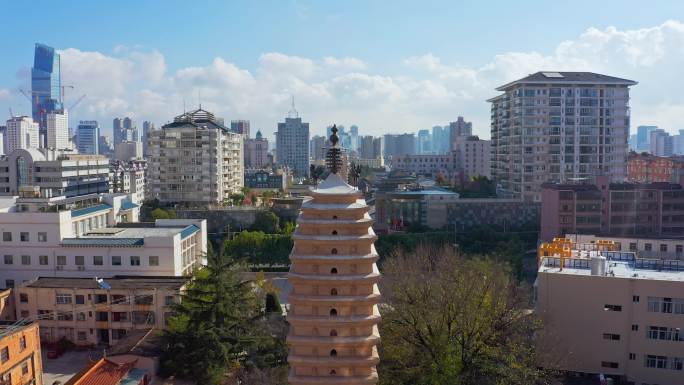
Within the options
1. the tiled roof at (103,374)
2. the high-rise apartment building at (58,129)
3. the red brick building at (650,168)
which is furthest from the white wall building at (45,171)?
the high-rise apartment building at (58,129)

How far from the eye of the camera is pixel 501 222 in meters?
45.9

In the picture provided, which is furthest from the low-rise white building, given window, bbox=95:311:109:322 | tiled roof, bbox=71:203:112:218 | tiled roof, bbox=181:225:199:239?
window, bbox=95:311:109:322

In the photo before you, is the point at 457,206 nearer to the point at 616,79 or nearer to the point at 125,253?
the point at 616,79

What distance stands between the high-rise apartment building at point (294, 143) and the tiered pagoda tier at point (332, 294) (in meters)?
114

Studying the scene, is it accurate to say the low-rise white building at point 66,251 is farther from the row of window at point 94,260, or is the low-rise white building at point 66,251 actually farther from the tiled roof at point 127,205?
the tiled roof at point 127,205

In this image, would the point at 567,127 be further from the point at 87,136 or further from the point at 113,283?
the point at 87,136

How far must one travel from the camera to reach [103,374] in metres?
18.6

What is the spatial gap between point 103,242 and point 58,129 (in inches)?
4387

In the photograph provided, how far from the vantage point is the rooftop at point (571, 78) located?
51.8 meters

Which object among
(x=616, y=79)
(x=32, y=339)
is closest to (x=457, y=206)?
(x=616, y=79)

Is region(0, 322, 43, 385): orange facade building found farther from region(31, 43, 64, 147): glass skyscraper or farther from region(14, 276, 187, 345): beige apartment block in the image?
region(31, 43, 64, 147): glass skyscraper

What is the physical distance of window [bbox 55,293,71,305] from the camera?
2477 cm

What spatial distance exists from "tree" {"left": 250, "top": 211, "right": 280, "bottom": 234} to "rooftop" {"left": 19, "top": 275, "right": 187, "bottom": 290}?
18052 millimetres

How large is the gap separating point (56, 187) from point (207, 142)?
42.3 ft
